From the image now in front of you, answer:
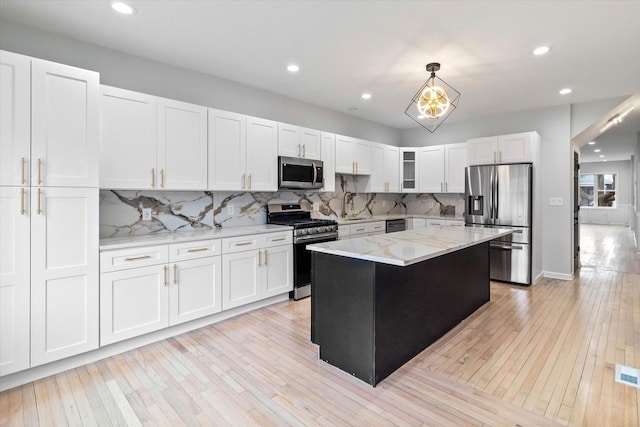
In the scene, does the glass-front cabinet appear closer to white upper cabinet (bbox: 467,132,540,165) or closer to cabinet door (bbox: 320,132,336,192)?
white upper cabinet (bbox: 467,132,540,165)

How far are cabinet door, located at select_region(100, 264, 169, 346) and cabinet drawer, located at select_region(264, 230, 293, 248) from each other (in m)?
1.14

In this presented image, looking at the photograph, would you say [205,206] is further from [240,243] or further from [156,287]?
[156,287]

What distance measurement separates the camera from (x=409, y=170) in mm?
6254

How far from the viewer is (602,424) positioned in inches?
72.9

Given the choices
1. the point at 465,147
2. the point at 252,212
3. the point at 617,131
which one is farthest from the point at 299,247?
the point at 617,131

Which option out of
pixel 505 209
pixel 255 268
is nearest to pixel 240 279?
pixel 255 268

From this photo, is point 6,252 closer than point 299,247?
Yes

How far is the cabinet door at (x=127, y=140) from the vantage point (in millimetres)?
2758

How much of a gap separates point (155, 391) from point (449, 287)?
2561 mm

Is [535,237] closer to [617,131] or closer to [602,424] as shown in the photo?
→ [602,424]

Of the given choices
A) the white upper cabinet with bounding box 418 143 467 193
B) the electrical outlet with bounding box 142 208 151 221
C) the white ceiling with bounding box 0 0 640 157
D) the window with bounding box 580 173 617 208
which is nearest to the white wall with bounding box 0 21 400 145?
the white ceiling with bounding box 0 0 640 157

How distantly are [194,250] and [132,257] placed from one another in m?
0.52

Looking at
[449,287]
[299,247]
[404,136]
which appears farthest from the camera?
[404,136]

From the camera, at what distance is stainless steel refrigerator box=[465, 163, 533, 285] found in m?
4.68
